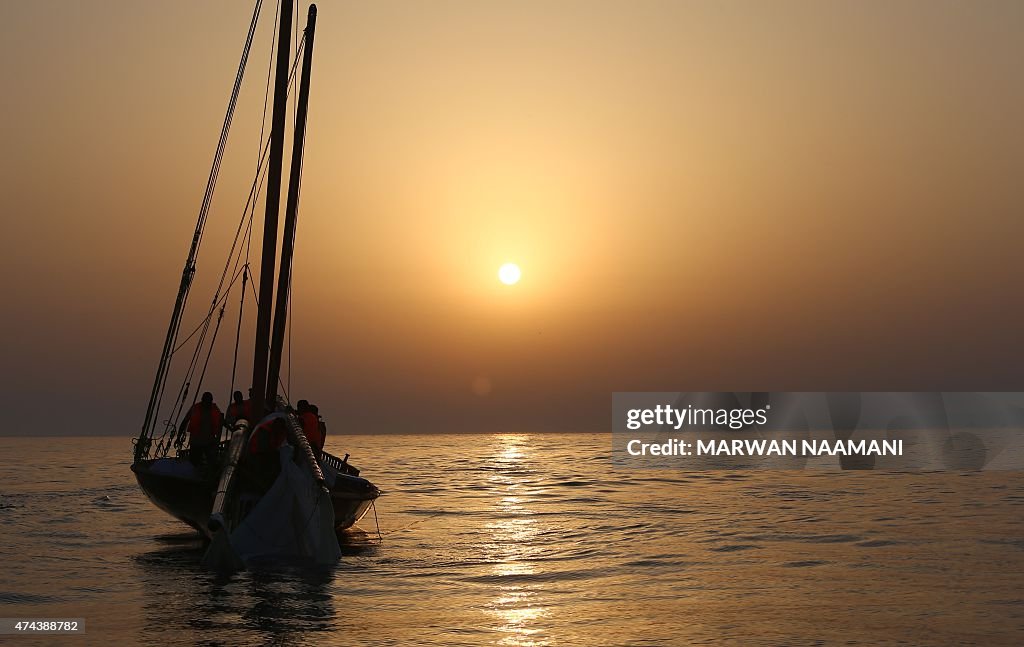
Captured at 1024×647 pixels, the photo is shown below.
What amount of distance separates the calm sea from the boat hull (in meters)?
1.04


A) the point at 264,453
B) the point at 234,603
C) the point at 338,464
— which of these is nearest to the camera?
the point at 234,603

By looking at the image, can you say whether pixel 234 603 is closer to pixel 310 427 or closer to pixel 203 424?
pixel 310 427

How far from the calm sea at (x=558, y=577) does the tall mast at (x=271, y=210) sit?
15.4 ft

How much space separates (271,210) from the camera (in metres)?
27.5

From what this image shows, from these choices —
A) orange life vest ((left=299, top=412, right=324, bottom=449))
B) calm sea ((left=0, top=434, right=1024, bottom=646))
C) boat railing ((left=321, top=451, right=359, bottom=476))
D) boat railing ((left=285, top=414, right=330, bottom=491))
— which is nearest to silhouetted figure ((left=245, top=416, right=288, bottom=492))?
boat railing ((left=285, top=414, right=330, bottom=491))

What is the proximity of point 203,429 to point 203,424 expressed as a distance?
0.45 ft

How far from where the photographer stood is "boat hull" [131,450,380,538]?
27062 millimetres

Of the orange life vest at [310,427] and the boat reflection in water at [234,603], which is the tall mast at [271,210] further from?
the boat reflection in water at [234,603]

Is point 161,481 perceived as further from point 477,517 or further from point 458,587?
point 477,517

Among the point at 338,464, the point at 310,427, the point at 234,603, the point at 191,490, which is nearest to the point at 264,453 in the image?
the point at 310,427

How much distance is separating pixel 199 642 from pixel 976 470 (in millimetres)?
78000

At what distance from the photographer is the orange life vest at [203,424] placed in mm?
27969

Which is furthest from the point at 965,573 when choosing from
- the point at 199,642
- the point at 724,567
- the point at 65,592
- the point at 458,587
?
the point at 65,592

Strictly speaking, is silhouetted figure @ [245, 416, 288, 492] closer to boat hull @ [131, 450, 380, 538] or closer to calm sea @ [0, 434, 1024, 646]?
calm sea @ [0, 434, 1024, 646]
